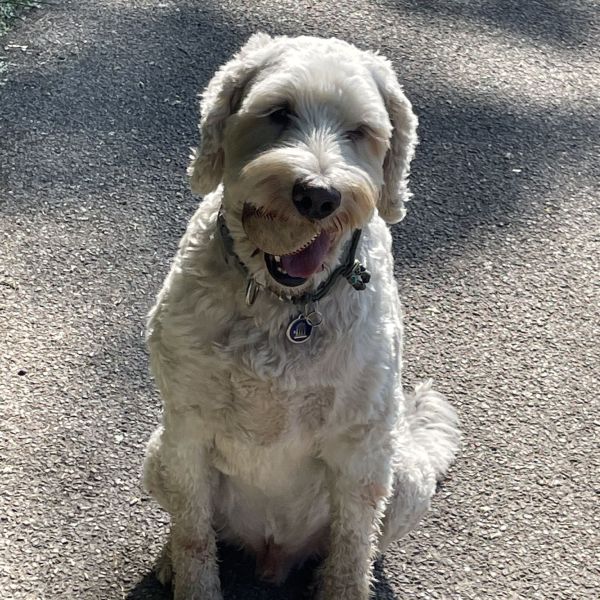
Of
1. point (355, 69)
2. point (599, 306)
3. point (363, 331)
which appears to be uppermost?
point (355, 69)

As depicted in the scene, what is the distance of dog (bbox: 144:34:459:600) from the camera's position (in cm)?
293

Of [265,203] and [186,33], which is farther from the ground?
[265,203]

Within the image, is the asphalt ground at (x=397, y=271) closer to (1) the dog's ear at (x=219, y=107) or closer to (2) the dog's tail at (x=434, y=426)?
(2) the dog's tail at (x=434, y=426)

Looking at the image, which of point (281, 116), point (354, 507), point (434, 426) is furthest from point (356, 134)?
point (434, 426)

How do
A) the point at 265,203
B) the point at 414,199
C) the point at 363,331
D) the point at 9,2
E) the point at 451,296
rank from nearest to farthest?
the point at 265,203
the point at 363,331
the point at 451,296
the point at 414,199
the point at 9,2

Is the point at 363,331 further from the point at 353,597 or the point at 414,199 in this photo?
the point at 414,199

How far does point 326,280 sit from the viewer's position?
314cm

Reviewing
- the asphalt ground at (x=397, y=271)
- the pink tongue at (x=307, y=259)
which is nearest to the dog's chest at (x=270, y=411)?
the pink tongue at (x=307, y=259)

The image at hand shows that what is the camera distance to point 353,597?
12.0 ft

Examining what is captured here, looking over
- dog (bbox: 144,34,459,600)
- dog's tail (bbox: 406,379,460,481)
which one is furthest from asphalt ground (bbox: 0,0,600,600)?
dog (bbox: 144,34,459,600)

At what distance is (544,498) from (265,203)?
212 cm

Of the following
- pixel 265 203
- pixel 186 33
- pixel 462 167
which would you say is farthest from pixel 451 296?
pixel 186 33

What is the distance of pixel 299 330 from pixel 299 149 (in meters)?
0.61

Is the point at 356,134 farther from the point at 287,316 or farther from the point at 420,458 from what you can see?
the point at 420,458
